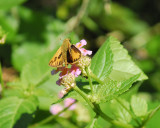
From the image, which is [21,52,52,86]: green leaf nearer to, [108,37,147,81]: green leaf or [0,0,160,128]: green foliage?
[0,0,160,128]: green foliage

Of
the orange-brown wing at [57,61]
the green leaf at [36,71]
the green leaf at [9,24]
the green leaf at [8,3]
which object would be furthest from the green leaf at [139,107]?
the green leaf at [9,24]

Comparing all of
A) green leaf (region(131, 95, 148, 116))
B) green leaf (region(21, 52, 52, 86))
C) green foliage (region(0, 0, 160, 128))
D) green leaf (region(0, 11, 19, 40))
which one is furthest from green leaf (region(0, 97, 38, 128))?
green leaf (region(0, 11, 19, 40))

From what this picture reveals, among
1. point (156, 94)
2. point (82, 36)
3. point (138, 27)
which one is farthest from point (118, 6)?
point (156, 94)

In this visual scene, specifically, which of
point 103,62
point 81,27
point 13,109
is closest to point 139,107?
point 103,62

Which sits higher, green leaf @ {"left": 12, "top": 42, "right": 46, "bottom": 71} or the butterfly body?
green leaf @ {"left": 12, "top": 42, "right": 46, "bottom": 71}

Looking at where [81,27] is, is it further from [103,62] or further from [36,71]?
[103,62]

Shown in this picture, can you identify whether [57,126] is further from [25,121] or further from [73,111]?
[25,121]

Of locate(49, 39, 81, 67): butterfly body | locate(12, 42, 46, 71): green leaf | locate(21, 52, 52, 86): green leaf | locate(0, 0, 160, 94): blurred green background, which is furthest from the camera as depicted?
locate(0, 0, 160, 94): blurred green background

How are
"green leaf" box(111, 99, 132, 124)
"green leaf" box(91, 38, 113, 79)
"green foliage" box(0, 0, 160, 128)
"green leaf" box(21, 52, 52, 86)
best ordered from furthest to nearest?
"green leaf" box(21, 52, 52, 86), "green leaf" box(111, 99, 132, 124), "green foliage" box(0, 0, 160, 128), "green leaf" box(91, 38, 113, 79)
